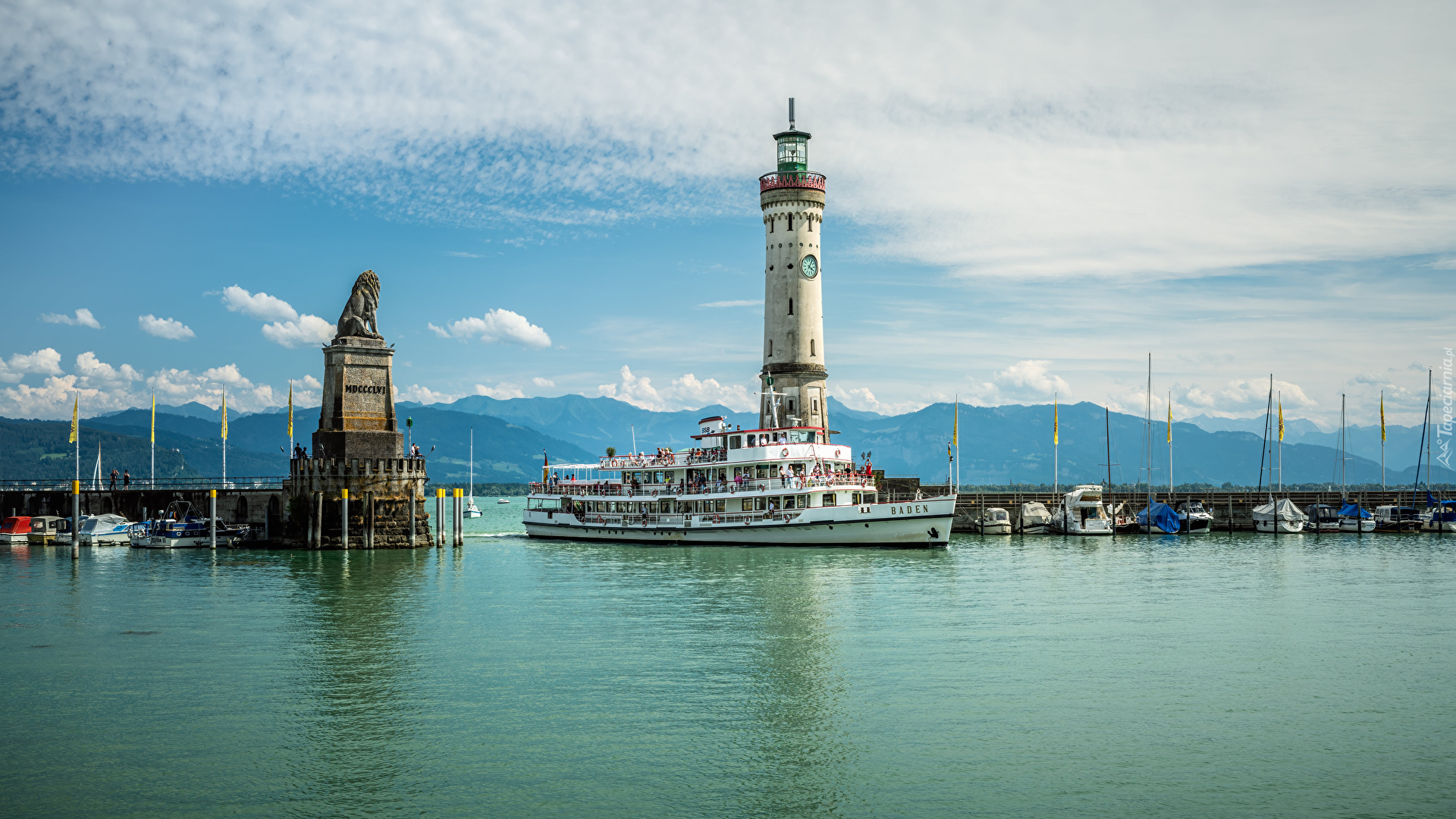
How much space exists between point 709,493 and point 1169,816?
48564 millimetres

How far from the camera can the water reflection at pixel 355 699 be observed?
1777 centimetres

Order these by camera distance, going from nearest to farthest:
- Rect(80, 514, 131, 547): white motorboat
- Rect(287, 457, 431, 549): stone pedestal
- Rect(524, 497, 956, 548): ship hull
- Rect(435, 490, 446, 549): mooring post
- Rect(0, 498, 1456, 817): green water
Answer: Rect(0, 498, 1456, 817): green water, Rect(524, 497, 956, 548): ship hull, Rect(287, 457, 431, 549): stone pedestal, Rect(435, 490, 446, 549): mooring post, Rect(80, 514, 131, 547): white motorboat

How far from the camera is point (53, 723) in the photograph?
21.5 meters

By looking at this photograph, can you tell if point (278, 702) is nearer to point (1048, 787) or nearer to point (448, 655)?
point (448, 655)

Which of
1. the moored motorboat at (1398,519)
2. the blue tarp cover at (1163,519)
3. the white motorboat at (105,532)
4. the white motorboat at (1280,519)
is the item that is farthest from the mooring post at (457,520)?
the moored motorboat at (1398,519)

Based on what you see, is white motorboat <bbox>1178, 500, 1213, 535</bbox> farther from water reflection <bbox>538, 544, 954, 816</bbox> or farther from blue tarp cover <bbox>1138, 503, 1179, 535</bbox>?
water reflection <bbox>538, 544, 954, 816</bbox>

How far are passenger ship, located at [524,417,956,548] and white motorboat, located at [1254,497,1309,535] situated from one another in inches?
1201

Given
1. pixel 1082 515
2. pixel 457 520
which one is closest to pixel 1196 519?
pixel 1082 515

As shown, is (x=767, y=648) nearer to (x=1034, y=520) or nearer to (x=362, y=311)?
(x=362, y=311)

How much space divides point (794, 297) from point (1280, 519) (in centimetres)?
3958

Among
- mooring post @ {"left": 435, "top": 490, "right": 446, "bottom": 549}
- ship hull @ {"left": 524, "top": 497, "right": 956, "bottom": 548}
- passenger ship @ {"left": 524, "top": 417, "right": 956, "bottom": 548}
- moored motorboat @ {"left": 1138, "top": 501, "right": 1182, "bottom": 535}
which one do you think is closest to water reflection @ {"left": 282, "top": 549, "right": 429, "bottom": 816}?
mooring post @ {"left": 435, "top": 490, "right": 446, "bottom": 549}

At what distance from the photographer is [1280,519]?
3115 inches

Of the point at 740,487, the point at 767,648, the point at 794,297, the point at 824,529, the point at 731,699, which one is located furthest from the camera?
the point at 794,297

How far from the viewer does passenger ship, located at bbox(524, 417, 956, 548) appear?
59375 millimetres
